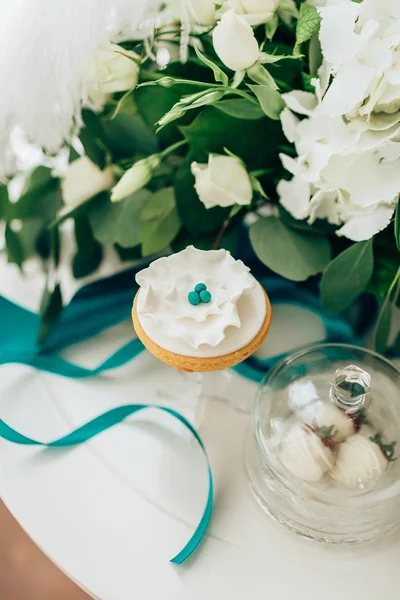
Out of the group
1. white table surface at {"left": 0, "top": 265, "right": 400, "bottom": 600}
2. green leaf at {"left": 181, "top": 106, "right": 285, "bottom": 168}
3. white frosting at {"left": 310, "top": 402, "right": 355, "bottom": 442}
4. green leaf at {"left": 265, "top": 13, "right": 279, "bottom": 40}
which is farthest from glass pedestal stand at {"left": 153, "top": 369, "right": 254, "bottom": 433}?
green leaf at {"left": 265, "top": 13, "right": 279, "bottom": 40}

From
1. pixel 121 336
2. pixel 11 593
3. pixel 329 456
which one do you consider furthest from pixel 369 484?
pixel 11 593

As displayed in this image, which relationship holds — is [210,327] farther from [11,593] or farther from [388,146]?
[11,593]

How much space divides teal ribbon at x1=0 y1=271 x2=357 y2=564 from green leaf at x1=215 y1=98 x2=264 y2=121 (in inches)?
7.8

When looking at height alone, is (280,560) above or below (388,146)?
below

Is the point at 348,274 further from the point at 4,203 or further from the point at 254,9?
the point at 4,203

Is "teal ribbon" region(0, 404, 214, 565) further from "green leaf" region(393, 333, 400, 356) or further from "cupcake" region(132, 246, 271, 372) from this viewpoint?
"green leaf" region(393, 333, 400, 356)

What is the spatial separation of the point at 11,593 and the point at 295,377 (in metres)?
0.63

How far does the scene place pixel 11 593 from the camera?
922mm

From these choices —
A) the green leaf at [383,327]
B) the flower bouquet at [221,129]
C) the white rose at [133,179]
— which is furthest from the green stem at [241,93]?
the green leaf at [383,327]

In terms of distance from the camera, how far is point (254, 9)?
0.47 m

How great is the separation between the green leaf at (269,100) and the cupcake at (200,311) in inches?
4.7

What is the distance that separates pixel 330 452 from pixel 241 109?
29 cm

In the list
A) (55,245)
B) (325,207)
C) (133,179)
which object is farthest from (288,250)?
(55,245)

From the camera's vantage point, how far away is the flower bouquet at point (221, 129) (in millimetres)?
445
